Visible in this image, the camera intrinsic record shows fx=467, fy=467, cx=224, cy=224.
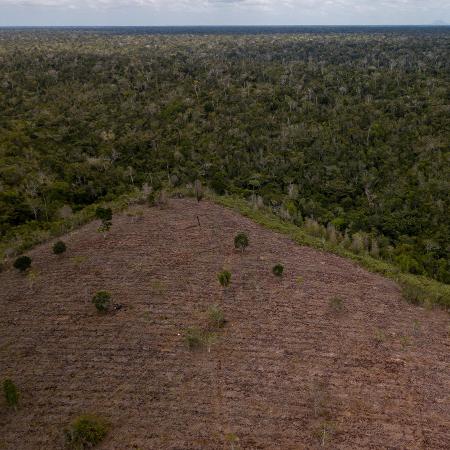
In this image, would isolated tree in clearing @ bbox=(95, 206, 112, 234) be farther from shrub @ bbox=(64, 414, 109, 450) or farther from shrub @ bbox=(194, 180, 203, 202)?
shrub @ bbox=(64, 414, 109, 450)

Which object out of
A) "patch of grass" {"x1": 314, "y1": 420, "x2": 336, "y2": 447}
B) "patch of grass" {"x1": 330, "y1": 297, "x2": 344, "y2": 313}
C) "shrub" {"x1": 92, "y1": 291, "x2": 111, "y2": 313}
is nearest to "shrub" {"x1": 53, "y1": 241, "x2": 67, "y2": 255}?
"shrub" {"x1": 92, "y1": 291, "x2": 111, "y2": 313}

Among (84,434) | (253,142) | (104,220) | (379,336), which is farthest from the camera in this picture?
(253,142)

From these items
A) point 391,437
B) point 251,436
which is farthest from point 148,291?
point 391,437

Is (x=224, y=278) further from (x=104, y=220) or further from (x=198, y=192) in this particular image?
(x=198, y=192)

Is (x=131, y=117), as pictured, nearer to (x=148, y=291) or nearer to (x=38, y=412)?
(x=148, y=291)

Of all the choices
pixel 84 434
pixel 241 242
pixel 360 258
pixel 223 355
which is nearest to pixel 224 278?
pixel 241 242

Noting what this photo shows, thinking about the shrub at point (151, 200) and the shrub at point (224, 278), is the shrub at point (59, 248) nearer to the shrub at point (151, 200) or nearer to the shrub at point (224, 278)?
the shrub at point (151, 200)
